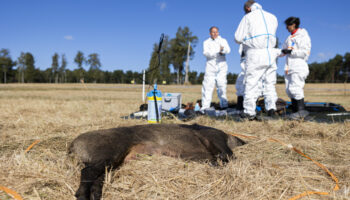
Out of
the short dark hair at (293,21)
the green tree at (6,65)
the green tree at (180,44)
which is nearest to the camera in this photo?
the short dark hair at (293,21)

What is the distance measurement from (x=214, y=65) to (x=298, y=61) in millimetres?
2249

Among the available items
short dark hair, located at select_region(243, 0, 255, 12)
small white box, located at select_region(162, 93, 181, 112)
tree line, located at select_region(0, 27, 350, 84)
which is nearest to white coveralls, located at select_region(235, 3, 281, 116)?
short dark hair, located at select_region(243, 0, 255, 12)

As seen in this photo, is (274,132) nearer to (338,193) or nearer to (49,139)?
(338,193)

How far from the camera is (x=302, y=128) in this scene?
432cm

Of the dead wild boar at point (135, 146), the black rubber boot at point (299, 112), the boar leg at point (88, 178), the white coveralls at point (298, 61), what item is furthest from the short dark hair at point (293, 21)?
the boar leg at point (88, 178)

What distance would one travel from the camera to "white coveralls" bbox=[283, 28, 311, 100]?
594 centimetres

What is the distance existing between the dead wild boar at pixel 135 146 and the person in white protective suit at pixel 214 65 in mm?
3637

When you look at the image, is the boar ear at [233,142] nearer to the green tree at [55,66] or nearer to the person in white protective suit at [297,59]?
the person in white protective suit at [297,59]

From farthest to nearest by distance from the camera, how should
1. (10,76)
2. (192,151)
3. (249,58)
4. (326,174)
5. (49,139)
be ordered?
(10,76)
(249,58)
(49,139)
(192,151)
(326,174)

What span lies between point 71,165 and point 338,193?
247 centimetres

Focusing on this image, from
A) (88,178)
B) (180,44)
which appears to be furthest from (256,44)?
(180,44)

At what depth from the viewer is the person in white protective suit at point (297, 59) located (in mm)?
5941

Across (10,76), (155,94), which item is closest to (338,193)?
(155,94)

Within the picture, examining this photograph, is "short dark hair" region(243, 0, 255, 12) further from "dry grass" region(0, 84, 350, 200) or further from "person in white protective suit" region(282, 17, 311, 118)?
"dry grass" region(0, 84, 350, 200)
